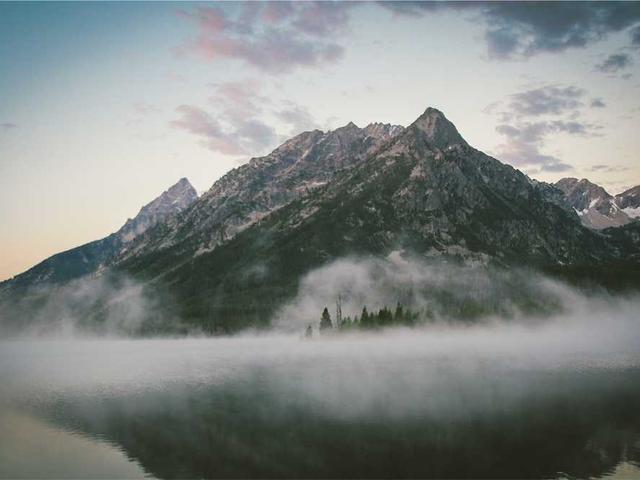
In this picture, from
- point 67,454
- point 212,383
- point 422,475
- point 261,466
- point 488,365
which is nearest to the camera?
point 422,475

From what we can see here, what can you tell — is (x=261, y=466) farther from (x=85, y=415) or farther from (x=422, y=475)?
(x=85, y=415)

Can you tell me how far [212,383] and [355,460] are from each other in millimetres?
74413

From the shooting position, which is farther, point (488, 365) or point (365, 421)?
point (488, 365)

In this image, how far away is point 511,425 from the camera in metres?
80.7

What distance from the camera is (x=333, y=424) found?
82.3 meters

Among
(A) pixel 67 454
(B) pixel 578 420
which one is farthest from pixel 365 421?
(A) pixel 67 454

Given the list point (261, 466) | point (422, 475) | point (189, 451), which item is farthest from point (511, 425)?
point (189, 451)

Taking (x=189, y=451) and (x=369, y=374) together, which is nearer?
(x=189, y=451)

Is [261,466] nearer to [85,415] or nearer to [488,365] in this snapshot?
A: [85,415]

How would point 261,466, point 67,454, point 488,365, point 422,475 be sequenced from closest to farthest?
1. point 422,475
2. point 261,466
3. point 67,454
4. point 488,365

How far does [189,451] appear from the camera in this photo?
72.7m

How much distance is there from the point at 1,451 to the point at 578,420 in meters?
80.8

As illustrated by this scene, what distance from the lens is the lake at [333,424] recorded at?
6494 cm

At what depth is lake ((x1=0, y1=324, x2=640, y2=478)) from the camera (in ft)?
213
